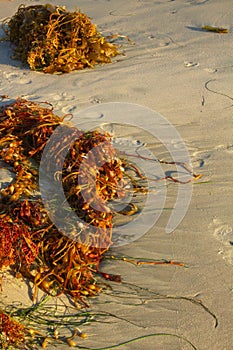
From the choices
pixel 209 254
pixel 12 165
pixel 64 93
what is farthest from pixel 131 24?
pixel 209 254

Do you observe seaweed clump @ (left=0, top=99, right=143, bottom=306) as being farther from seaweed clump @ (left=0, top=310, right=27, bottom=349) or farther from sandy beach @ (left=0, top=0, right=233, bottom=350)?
seaweed clump @ (left=0, top=310, right=27, bottom=349)

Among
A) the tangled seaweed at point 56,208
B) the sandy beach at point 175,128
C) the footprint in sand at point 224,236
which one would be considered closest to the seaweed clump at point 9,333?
the tangled seaweed at point 56,208

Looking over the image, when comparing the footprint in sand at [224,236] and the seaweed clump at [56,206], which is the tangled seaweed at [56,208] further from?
the footprint in sand at [224,236]

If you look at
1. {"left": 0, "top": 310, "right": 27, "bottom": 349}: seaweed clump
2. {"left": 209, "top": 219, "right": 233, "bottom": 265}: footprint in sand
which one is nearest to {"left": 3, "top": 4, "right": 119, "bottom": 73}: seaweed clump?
{"left": 209, "top": 219, "right": 233, "bottom": 265}: footprint in sand

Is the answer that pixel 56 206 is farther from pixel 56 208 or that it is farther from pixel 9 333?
pixel 9 333

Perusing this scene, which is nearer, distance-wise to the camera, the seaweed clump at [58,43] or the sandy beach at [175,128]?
the sandy beach at [175,128]

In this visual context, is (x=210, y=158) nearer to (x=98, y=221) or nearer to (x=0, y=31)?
(x=98, y=221)
